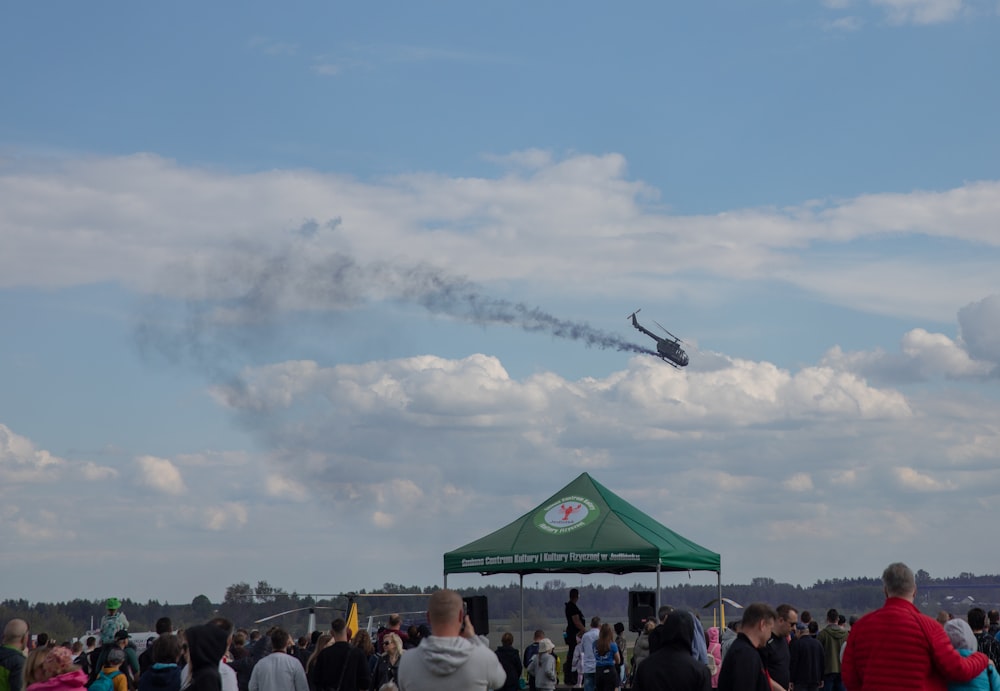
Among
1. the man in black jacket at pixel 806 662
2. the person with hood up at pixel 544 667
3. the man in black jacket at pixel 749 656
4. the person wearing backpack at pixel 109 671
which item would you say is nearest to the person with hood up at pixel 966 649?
the man in black jacket at pixel 749 656

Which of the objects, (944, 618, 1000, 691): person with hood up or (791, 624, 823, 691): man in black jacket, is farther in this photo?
(791, 624, 823, 691): man in black jacket

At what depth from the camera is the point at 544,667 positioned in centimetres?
1772

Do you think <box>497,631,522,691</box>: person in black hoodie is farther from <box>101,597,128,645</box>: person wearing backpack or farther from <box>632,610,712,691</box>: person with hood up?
<box>632,610,712,691</box>: person with hood up

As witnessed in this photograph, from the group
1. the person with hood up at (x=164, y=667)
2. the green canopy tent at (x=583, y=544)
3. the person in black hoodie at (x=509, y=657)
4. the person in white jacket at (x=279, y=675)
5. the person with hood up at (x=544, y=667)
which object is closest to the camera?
the person with hood up at (x=164, y=667)

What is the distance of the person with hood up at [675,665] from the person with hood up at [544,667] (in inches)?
456

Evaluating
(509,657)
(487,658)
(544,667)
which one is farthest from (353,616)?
(487,658)

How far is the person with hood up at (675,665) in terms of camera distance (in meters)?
6.31

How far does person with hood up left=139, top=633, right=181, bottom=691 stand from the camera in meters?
7.18

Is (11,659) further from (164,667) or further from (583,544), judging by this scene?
(583,544)

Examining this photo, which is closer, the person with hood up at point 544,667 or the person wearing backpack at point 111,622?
the person wearing backpack at point 111,622

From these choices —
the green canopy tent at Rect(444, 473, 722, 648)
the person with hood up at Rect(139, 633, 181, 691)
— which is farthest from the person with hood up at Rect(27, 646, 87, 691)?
the green canopy tent at Rect(444, 473, 722, 648)

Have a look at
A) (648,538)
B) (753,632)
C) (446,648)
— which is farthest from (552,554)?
(446,648)

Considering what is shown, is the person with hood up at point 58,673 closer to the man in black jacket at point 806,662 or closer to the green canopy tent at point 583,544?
the man in black jacket at point 806,662

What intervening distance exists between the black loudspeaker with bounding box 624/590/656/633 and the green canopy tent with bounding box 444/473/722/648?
52 centimetres
